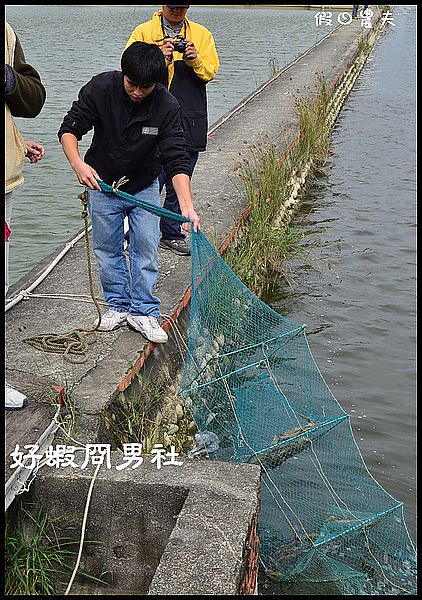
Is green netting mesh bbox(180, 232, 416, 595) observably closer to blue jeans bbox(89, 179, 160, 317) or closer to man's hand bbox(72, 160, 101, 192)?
blue jeans bbox(89, 179, 160, 317)

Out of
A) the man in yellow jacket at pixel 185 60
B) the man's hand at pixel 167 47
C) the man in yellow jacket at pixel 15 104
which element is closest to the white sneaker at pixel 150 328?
the man in yellow jacket at pixel 15 104

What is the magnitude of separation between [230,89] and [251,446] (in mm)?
12883

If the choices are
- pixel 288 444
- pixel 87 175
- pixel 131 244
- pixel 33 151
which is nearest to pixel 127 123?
pixel 87 175

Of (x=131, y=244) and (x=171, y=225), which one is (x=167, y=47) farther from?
(x=131, y=244)

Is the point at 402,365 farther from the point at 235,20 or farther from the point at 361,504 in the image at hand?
the point at 235,20

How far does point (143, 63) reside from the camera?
4.12 meters

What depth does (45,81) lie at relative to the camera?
15531 mm

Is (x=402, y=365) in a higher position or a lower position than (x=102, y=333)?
lower

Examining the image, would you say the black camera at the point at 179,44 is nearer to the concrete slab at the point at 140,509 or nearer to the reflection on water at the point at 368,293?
the reflection on water at the point at 368,293

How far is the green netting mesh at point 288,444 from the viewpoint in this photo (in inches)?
158

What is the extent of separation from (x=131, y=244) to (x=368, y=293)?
3.34 metres

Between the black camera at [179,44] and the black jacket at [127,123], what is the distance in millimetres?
1153

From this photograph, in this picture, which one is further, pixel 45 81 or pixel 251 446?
pixel 45 81

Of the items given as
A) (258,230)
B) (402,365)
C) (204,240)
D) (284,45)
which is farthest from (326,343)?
(284,45)
